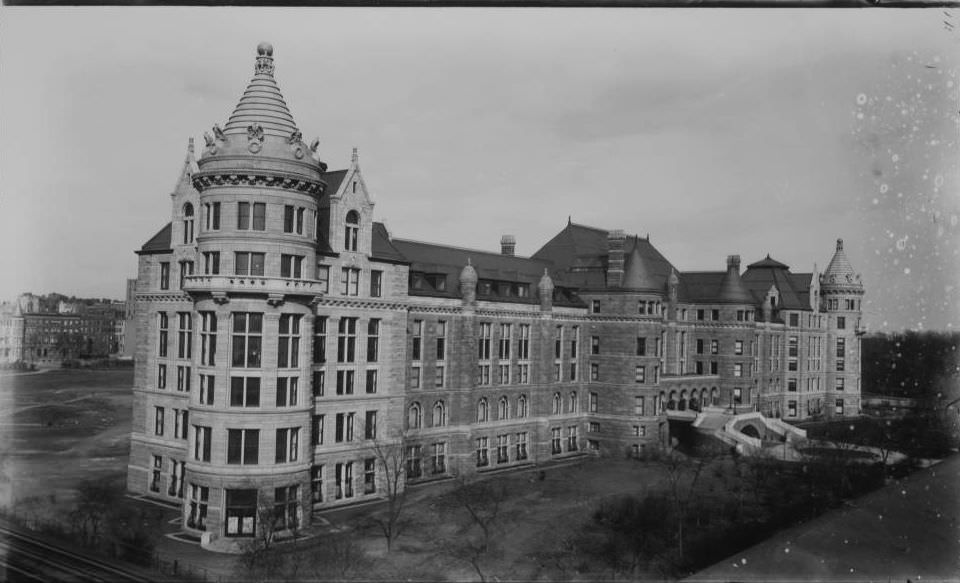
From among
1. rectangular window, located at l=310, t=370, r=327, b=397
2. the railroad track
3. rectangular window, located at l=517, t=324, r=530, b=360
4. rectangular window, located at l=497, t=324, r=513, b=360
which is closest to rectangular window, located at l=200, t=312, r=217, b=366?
rectangular window, located at l=310, t=370, r=327, b=397

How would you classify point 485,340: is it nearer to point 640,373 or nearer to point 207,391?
point 640,373

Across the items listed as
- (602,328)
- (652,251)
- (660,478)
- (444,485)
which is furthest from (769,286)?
(444,485)

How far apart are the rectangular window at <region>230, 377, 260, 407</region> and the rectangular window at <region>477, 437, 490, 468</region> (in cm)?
1685

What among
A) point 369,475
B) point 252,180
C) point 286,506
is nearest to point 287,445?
point 286,506

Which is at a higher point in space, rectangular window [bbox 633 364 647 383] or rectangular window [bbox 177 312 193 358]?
rectangular window [bbox 177 312 193 358]

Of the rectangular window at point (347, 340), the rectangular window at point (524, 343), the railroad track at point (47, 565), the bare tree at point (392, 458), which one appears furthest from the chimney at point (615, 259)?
the railroad track at point (47, 565)

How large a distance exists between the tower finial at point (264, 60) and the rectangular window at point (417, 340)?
16299 mm

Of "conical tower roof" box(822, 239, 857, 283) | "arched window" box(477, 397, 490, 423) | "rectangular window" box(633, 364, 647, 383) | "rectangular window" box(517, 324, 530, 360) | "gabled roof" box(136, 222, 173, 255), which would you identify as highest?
"conical tower roof" box(822, 239, 857, 283)

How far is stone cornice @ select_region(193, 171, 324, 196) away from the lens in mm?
29172

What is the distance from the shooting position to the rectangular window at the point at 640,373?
49.9 meters

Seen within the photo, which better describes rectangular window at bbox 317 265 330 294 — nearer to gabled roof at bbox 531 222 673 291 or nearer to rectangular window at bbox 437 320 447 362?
rectangular window at bbox 437 320 447 362

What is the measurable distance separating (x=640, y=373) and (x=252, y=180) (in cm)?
3031

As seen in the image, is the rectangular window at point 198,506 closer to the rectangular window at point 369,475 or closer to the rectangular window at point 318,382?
the rectangular window at point 318,382

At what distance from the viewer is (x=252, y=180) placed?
29.2 m
